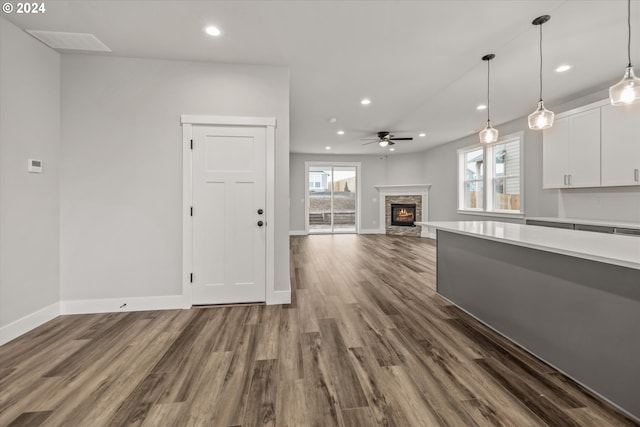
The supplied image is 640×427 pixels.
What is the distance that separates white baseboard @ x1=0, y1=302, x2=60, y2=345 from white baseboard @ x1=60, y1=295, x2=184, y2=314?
0.10 m

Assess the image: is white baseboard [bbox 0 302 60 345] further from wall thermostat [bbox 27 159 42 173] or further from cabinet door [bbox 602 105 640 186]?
cabinet door [bbox 602 105 640 186]

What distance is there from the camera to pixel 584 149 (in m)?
3.93

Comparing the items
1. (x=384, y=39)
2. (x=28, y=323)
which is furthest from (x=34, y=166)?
(x=384, y=39)

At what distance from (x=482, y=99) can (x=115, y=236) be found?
17.9 feet

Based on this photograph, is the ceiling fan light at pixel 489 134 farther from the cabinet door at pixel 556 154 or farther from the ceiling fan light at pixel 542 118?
the cabinet door at pixel 556 154

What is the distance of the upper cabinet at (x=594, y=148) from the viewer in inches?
136

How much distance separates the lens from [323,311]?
2984 millimetres

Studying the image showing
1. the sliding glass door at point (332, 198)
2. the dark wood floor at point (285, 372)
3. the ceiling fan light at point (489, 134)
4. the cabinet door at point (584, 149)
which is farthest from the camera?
the sliding glass door at point (332, 198)

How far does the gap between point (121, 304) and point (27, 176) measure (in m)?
1.51

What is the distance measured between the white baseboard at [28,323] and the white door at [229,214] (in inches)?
52.8

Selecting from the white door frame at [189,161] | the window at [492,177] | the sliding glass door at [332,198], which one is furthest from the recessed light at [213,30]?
the sliding glass door at [332,198]

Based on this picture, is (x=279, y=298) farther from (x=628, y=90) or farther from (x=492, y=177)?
(x=492, y=177)

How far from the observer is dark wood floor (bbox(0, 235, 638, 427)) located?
1521mm

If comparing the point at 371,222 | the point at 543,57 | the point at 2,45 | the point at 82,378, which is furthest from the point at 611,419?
the point at 371,222
